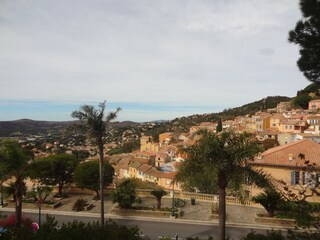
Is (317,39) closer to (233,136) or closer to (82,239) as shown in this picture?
(233,136)

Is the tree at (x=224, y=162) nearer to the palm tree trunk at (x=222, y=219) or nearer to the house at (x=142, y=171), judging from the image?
the palm tree trunk at (x=222, y=219)

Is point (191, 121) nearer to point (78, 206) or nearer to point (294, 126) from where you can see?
point (294, 126)

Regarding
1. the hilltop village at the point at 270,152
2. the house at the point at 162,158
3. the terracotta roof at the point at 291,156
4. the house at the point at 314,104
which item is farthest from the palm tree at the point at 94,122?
the house at the point at 314,104

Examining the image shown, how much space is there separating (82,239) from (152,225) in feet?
38.3

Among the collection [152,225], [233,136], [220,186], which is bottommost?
[152,225]

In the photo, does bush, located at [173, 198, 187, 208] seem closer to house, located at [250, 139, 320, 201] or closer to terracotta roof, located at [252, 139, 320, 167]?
house, located at [250, 139, 320, 201]

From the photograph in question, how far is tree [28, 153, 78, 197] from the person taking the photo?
25531mm

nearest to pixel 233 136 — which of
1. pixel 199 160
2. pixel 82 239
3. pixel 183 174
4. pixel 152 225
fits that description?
pixel 199 160

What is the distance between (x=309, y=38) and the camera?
12.7m

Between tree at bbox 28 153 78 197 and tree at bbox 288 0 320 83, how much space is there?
70.2 ft

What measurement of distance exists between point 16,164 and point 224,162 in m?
12.2

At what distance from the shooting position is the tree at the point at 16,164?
16.8 meters

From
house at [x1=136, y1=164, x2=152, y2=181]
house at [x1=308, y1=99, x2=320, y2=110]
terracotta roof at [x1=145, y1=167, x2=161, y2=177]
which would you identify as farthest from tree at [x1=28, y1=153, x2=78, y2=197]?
house at [x1=308, y1=99, x2=320, y2=110]

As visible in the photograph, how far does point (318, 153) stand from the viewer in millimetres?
23984
